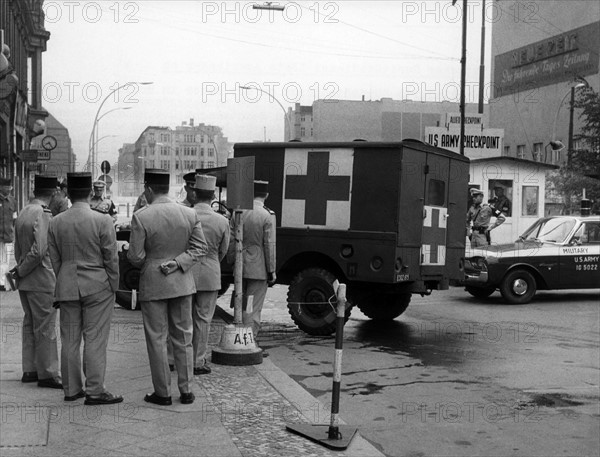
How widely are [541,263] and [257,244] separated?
7936mm

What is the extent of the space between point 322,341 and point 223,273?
1986 millimetres

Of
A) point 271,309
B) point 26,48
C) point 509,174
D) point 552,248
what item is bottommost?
point 271,309

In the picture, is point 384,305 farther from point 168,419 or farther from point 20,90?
point 20,90

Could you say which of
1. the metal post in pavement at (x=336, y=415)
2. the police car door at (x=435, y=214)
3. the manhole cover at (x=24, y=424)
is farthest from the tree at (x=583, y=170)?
the manhole cover at (x=24, y=424)

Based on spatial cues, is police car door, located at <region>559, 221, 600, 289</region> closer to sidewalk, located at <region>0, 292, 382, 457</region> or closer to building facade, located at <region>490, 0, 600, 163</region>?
sidewalk, located at <region>0, 292, 382, 457</region>

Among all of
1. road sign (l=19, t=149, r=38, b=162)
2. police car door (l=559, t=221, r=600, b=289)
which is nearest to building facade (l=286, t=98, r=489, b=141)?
road sign (l=19, t=149, r=38, b=162)

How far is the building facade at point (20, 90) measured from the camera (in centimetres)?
3030

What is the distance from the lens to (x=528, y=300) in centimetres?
1634

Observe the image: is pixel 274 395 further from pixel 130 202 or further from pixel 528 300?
pixel 130 202

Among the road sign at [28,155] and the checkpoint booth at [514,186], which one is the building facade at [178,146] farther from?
the checkpoint booth at [514,186]

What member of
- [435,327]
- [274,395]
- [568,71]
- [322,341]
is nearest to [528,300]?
[435,327]

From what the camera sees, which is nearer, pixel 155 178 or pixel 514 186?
pixel 155 178

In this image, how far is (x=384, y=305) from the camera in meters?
13.5

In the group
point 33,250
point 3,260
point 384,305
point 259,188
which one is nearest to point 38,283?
point 33,250
